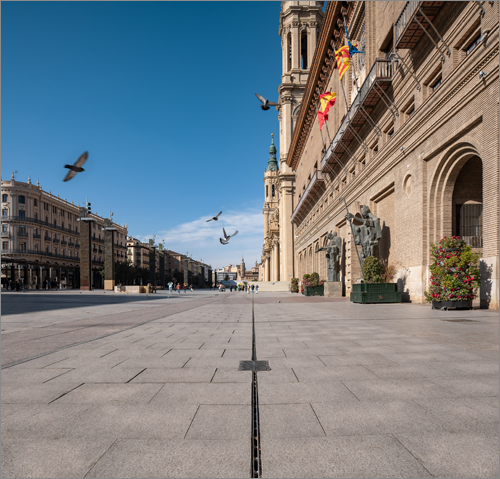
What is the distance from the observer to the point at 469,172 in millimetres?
15320

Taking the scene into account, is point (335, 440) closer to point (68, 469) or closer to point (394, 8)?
point (68, 469)

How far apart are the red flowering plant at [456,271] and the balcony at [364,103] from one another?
11214 mm

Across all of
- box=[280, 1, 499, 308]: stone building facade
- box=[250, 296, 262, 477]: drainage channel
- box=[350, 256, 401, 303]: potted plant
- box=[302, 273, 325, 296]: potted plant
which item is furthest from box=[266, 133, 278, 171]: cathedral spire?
box=[250, 296, 262, 477]: drainage channel

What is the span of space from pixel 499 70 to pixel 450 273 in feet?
20.4

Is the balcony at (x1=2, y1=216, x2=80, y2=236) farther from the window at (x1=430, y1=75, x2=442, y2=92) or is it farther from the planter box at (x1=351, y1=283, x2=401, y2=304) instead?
the window at (x1=430, y1=75, x2=442, y2=92)

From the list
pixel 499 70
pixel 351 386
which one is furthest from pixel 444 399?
Answer: pixel 499 70

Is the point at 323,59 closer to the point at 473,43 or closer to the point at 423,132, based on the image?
the point at 423,132

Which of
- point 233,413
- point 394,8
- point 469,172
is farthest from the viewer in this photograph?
point 394,8

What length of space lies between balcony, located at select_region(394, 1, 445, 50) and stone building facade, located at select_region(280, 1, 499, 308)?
0.15ft

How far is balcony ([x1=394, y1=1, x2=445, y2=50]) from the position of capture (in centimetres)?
1455

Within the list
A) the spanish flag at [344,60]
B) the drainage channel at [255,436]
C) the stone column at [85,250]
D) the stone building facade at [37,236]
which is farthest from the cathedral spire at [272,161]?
the drainage channel at [255,436]

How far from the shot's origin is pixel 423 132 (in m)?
16.0

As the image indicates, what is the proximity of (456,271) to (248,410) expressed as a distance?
1044cm

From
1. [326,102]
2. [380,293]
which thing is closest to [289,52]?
[326,102]
